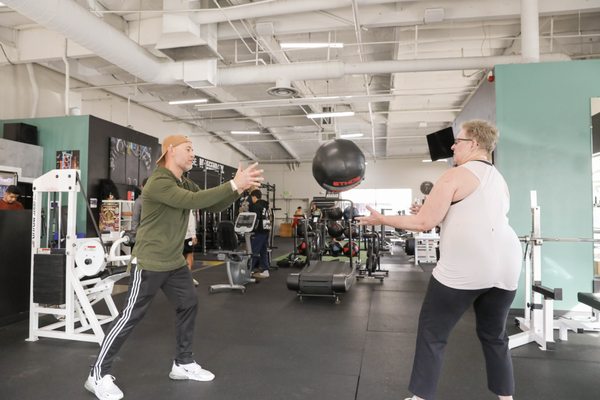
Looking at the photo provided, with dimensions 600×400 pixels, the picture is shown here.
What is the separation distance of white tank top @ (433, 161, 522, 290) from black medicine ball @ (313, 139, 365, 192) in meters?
2.02

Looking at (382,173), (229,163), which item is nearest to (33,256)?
(229,163)

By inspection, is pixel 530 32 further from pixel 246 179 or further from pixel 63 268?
pixel 63 268

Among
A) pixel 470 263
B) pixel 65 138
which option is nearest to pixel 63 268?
pixel 470 263

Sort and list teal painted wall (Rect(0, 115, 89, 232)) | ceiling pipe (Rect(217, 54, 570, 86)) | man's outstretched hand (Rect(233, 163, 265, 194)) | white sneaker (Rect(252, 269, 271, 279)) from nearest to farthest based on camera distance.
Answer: man's outstretched hand (Rect(233, 163, 265, 194)), ceiling pipe (Rect(217, 54, 570, 86)), white sneaker (Rect(252, 269, 271, 279)), teal painted wall (Rect(0, 115, 89, 232))

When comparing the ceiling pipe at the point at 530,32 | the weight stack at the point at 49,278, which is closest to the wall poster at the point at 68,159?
the weight stack at the point at 49,278

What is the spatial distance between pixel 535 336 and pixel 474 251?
2291 millimetres

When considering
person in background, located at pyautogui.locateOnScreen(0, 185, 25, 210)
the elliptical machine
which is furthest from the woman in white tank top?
person in background, located at pyautogui.locateOnScreen(0, 185, 25, 210)

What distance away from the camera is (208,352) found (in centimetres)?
307

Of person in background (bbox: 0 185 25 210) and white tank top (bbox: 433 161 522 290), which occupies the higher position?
person in background (bbox: 0 185 25 210)

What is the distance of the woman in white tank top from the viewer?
67.7 inches

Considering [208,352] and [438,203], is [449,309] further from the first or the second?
[208,352]

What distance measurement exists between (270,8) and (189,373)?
183 inches

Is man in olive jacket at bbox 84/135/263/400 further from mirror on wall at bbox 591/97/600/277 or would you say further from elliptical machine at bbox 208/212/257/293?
mirror on wall at bbox 591/97/600/277

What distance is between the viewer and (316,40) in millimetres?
7469
